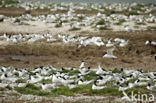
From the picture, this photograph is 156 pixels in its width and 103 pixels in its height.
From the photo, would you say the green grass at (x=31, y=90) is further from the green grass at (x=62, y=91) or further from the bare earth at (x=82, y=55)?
the bare earth at (x=82, y=55)

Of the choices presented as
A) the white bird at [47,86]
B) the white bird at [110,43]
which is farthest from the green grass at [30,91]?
the white bird at [110,43]

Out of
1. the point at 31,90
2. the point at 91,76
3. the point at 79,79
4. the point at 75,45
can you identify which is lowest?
the point at 75,45

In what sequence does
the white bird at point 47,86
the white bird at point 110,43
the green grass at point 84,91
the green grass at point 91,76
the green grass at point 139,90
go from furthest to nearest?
the white bird at point 110,43
the green grass at point 91,76
the white bird at point 47,86
the green grass at point 84,91
the green grass at point 139,90

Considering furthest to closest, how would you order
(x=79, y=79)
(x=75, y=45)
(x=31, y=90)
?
(x=75, y=45), (x=79, y=79), (x=31, y=90)

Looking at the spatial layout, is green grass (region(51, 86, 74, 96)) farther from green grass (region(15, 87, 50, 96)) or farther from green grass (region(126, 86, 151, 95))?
green grass (region(126, 86, 151, 95))

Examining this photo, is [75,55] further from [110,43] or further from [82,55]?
[110,43]

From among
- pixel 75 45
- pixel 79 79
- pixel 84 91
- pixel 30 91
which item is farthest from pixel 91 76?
pixel 75 45

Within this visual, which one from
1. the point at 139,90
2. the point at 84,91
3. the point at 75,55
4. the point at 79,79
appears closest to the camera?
the point at 139,90

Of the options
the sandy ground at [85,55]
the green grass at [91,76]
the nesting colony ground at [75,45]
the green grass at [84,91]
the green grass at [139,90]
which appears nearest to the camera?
the green grass at [139,90]

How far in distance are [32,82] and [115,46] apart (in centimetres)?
773

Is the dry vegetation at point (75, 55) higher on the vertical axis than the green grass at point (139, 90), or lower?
lower

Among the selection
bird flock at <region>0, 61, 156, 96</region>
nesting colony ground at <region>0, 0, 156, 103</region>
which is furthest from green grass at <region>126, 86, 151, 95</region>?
nesting colony ground at <region>0, 0, 156, 103</region>

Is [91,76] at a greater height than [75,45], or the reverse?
[91,76]

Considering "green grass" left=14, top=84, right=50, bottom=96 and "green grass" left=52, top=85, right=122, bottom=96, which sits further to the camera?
"green grass" left=14, top=84, right=50, bottom=96
